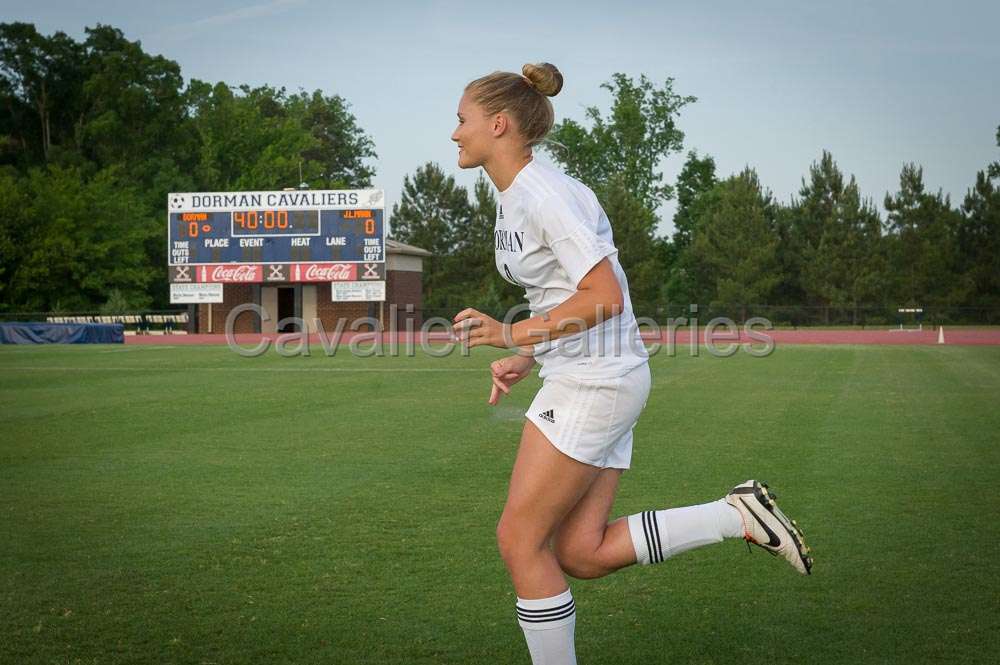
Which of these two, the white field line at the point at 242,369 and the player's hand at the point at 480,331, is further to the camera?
the white field line at the point at 242,369

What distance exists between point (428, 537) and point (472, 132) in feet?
11.6

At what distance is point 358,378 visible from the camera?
21.0 m

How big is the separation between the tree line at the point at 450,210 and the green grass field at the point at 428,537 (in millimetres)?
44129

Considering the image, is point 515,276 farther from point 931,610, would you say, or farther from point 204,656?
point 931,610

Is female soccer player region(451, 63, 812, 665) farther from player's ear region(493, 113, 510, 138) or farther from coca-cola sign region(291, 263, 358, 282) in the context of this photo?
coca-cola sign region(291, 263, 358, 282)

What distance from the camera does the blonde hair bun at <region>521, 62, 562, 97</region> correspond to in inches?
141

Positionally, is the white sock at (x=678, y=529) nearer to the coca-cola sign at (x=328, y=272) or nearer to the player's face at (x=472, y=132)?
the player's face at (x=472, y=132)

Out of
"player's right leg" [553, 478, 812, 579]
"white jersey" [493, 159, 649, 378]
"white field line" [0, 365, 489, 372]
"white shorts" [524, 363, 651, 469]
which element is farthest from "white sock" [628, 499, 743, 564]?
"white field line" [0, 365, 489, 372]

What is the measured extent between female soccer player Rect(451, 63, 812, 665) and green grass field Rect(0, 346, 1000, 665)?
93cm

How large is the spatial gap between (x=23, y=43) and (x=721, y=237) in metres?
50.1

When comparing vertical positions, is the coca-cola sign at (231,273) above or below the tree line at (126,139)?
below

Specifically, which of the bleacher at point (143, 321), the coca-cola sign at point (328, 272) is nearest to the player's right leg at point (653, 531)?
the coca-cola sign at point (328, 272)

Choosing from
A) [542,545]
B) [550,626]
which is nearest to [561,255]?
[542,545]

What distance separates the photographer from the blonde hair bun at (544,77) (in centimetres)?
358
